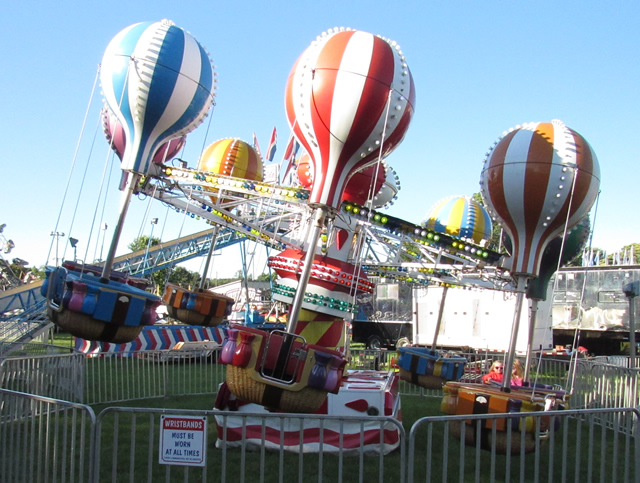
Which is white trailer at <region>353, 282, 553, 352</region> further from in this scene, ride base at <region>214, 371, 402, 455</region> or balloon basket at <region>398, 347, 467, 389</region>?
ride base at <region>214, 371, 402, 455</region>

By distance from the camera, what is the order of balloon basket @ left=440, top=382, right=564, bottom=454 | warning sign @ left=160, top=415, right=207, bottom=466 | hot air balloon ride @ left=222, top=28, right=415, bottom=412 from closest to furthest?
warning sign @ left=160, top=415, right=207, bottom=466 → balloon basket @ left=440, top=382, right=564, bottom=454 → hot air balloon ride @ left=222, top=28, right=415, bottom=412

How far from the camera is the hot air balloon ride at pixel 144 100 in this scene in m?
6.16

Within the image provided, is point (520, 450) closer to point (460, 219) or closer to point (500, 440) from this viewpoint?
point (500, 440)

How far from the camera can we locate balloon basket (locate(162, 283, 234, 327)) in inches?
340

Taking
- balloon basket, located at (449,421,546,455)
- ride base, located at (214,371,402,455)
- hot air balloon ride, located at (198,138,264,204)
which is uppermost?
hot air balloon ride, located at (198,138,264,204)

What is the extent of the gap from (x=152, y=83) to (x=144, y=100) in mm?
224

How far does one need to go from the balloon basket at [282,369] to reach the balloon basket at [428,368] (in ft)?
12.8

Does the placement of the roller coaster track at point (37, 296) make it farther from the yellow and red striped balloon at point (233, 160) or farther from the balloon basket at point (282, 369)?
the balloon basket at point (282, 369)

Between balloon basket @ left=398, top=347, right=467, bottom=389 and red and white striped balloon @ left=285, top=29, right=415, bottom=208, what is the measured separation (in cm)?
349

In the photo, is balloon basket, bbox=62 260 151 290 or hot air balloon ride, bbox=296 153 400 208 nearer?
balloon basket, bbox=62 260 151 290

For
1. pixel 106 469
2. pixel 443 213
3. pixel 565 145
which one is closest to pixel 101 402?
pixel 106 469

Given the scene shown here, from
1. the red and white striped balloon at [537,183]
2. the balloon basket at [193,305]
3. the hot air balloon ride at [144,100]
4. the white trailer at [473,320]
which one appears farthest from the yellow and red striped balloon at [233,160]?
the white trailer at [473,320]

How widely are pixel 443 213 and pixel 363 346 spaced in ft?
36.3

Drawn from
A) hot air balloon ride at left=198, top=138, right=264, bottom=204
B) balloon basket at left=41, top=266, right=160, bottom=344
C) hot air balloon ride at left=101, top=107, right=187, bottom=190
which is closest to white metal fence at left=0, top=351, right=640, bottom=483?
balloon basket at left=41, top=266, right=160, bottom=344
